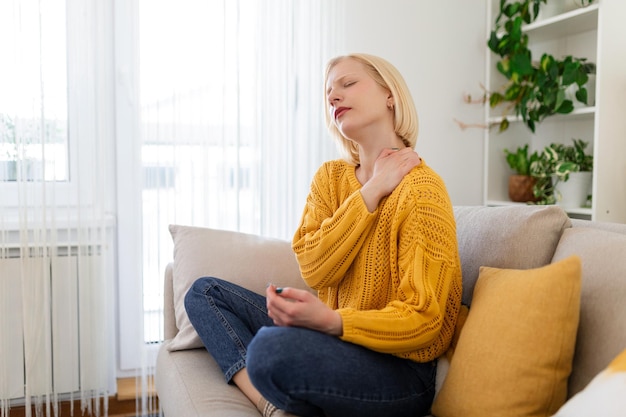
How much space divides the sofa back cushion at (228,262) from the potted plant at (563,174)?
120 centimetres

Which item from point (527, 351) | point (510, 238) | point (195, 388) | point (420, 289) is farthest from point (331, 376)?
point (510, 238)

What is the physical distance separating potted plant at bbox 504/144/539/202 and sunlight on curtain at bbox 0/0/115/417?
1688 mm

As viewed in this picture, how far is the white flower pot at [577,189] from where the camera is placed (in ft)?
7.96

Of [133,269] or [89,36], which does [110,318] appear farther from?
[89,36]

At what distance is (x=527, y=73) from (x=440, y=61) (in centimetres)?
38

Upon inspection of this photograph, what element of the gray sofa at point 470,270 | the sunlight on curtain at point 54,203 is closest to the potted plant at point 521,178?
the gray sofa at point 470,270

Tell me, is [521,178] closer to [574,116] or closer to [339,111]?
[574,116]

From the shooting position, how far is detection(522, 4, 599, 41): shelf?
239 cm

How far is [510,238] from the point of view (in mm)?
1476

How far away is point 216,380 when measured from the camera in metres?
1.54

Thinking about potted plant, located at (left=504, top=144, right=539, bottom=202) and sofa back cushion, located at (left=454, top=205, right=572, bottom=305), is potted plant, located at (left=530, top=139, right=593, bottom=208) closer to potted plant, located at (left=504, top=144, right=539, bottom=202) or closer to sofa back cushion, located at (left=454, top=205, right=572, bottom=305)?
potted plant, located at (left=504, top=144, right=539, bottom=202)

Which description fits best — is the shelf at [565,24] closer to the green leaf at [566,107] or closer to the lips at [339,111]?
the green leaf at [566,107]

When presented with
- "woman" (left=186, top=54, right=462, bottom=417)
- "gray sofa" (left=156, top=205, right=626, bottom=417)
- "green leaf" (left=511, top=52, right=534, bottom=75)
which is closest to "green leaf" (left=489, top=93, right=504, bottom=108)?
"green leaf" (left=511, top=52, right=534, bottom=75)

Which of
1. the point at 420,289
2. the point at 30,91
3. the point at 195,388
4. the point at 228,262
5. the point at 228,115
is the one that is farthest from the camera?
the point at 228,115
